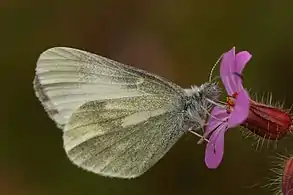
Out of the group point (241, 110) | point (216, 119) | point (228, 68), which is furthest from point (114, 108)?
point (241, 110)

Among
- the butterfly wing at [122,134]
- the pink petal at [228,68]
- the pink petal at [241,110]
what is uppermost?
the pink petal at [228,68]

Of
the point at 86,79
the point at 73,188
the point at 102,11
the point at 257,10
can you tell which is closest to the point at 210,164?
the point at 86,79

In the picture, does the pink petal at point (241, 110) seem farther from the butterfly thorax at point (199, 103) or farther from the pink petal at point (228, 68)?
the butterfly thorax at point (199, 103)

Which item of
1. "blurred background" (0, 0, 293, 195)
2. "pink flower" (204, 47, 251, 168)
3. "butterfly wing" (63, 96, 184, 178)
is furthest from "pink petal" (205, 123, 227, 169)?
"blurred background" (0, 0, 293, 195)

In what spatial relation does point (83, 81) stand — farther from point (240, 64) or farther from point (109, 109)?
point (240, 64)

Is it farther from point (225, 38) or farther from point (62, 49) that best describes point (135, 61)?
point (62, 49)

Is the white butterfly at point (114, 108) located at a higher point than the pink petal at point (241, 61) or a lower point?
lower

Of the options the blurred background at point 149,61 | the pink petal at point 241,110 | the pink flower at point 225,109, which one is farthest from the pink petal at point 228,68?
the blurred background at point 149,61

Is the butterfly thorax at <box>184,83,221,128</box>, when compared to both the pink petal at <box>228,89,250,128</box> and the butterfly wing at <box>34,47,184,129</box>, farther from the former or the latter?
the pink petal at <box>228,89,250,128</box>
